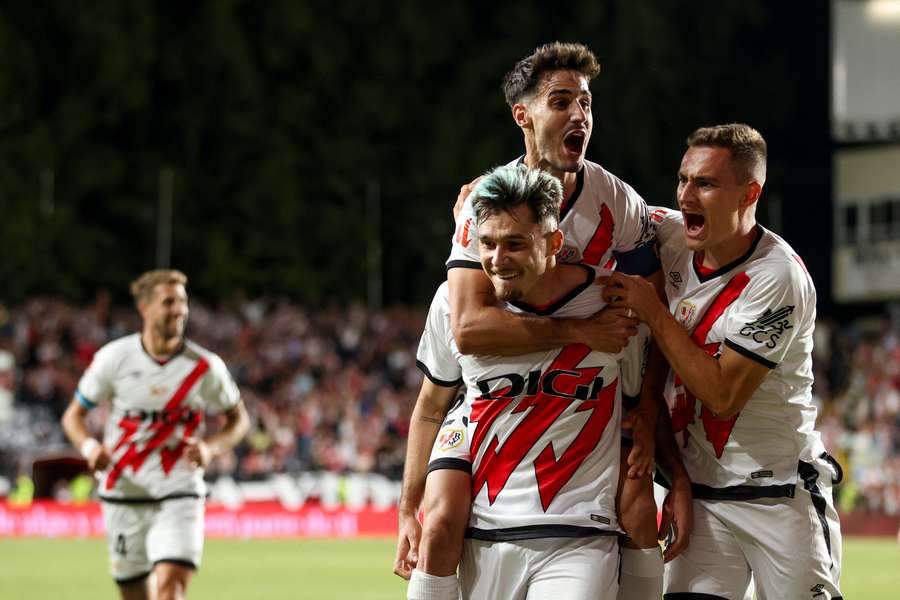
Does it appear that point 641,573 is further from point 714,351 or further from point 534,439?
point 714,351

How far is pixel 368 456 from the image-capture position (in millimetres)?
23469

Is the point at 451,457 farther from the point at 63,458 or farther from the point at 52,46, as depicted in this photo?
the point at 52,46

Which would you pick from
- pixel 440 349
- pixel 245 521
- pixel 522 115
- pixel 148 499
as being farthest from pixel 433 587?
pixel 245 521

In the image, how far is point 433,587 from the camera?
17.1 feet

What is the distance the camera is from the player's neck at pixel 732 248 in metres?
5.75

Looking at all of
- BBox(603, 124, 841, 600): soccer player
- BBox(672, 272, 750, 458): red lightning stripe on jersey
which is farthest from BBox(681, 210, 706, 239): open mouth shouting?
BBox(672, 272, 750, 458): red lightning stripe on jersey

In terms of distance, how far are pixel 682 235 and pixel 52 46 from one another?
28345 millimetres

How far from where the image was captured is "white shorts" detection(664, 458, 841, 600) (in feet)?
18.7

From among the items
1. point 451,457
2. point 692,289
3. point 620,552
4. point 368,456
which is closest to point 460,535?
point 451,457

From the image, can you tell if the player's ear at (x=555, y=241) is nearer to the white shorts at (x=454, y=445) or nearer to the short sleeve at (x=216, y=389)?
the white shorts at (x=454, y=445)

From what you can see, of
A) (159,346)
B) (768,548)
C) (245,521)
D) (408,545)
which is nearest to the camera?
(408,545)

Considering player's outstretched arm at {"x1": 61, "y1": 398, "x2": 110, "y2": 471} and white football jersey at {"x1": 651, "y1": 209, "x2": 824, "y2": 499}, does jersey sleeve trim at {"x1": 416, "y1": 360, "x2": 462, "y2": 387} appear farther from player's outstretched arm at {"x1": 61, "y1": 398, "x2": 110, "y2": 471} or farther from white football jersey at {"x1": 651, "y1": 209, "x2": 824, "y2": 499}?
player's outstretched arm at {"x1": 61, "y1": 398, "x2": 110, "y2": 471}

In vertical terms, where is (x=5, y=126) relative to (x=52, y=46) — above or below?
below

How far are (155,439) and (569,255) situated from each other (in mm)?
4996
